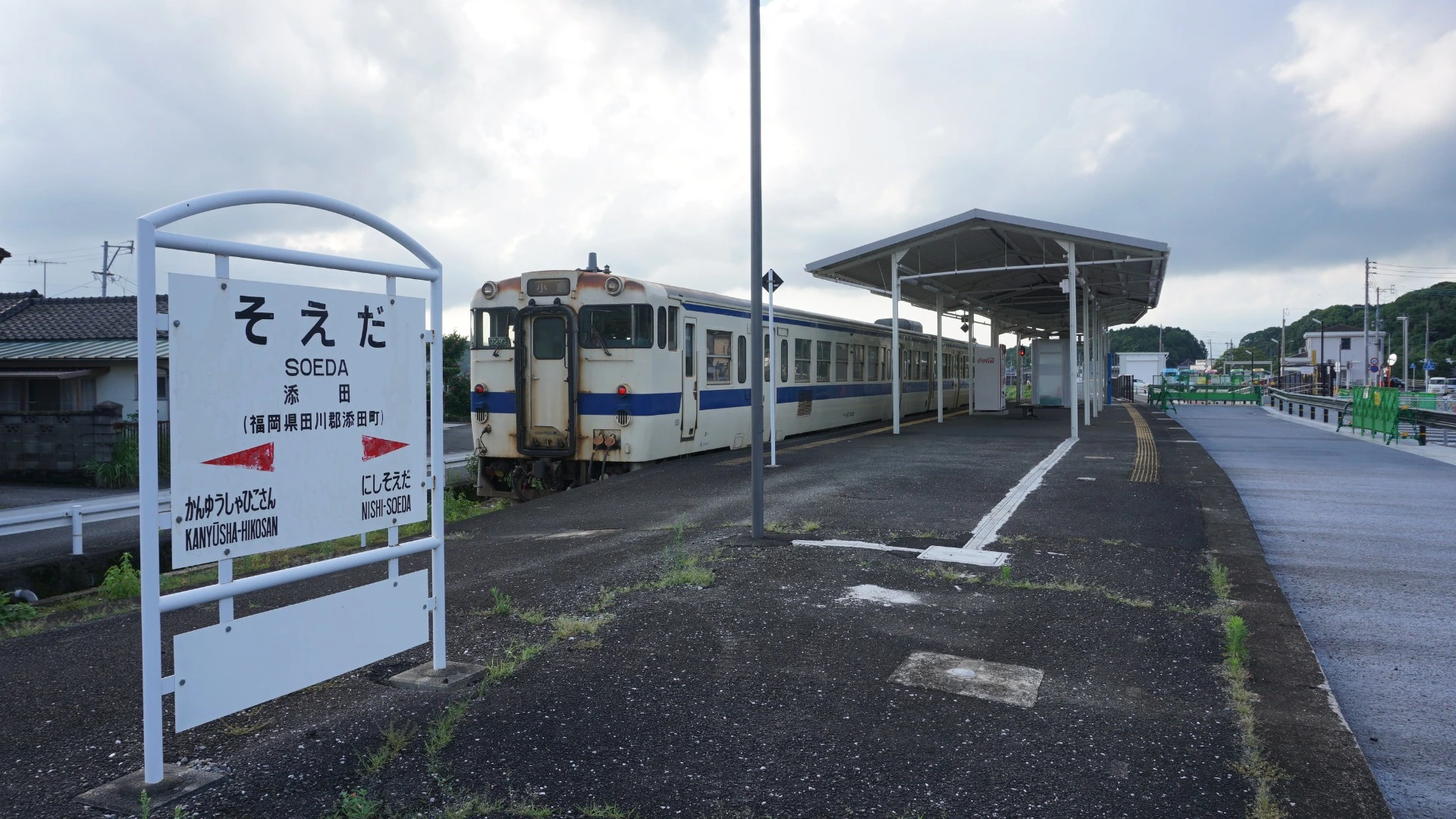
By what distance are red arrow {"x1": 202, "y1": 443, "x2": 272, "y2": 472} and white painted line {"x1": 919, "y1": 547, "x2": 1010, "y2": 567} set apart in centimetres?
480

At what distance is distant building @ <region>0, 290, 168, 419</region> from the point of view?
1912 centimetres

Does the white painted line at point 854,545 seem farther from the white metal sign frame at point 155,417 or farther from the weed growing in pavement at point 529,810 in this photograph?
the weed growing in pavement at point 529,810

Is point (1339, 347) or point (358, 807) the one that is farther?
point (1339, 347)

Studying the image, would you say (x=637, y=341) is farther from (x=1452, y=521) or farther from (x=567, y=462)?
(x=1452, y=521)

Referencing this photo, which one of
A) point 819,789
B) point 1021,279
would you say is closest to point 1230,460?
point 1021,279

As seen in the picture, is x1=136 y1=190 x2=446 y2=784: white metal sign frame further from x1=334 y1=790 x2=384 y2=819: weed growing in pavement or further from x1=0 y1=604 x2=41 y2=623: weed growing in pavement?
x1=0 y1=604 x2=41 y2=623: weed growing in pavement

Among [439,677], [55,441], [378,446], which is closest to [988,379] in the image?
[55,441]

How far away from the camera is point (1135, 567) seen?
22.8ft

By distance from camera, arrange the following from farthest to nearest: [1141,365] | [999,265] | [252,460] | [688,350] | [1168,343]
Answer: [1168,343], [1141,365], [999,265], [688,350], [252,460]

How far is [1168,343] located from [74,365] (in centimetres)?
13960

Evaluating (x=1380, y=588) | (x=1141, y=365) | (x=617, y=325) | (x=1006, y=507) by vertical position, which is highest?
(x=1141, y=365)

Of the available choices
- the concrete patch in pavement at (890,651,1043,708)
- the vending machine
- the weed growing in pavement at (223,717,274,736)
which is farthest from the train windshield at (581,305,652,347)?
the vending machine

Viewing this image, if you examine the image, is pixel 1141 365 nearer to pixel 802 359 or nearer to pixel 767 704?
pixel 802 359

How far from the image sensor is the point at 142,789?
11.1 ft
